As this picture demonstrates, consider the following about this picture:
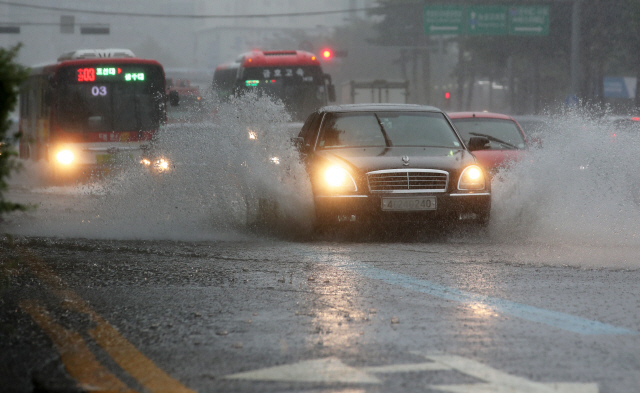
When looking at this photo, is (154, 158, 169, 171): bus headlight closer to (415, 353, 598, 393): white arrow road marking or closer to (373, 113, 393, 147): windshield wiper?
(373, 113, 393, 147): windshield wiper

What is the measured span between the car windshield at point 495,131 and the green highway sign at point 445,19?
32505mm

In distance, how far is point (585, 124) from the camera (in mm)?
12406

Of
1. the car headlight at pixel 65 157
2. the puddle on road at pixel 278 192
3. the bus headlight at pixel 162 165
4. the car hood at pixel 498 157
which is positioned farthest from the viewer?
the car headlight at pixel 65 157

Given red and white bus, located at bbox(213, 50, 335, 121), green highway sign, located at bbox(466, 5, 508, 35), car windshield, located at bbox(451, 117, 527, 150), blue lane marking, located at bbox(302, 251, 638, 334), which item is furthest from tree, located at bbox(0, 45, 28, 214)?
green highway sign, located at bbox(466, 5, 508, 35)

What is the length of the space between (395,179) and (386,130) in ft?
3.96

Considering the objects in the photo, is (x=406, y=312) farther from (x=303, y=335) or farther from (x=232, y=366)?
(x=232, y=366)

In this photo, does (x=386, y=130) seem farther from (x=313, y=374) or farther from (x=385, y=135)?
(x=313, y=374)

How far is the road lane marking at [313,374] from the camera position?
4.30 m

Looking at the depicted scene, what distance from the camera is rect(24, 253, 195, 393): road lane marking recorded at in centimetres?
426

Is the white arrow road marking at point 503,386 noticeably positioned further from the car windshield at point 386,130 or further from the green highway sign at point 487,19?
the green highway sign at point 487,19

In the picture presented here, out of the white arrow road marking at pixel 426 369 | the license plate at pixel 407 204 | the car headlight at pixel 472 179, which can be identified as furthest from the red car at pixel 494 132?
the white arrow road marking at pixel 426 369

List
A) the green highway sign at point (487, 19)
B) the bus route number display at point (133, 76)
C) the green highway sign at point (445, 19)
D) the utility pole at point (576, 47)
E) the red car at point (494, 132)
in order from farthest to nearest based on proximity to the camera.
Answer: the green highway sign at point (445, 19) → the green highway sign at point (487, 19) → the utility pole at point (576, 47) → the bus route number display at point (133, 76) → the red car at point (494, 132)

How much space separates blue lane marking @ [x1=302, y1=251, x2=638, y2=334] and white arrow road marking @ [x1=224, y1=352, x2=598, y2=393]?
1.12 meters

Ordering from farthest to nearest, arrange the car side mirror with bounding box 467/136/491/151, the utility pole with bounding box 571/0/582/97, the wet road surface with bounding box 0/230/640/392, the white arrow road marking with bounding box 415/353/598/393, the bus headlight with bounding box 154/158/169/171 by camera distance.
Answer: the utility pole with bounding box 571/0/582/97 → the bus headlight with bounding box 154/158/169/171 → the car side mirror with bounding box 467/136/491/151 → the wet road surface with bounding box 0/230/640/392 → the white arrow road marking with bounding box 415/353/598/393
